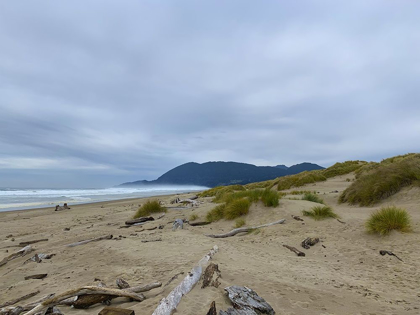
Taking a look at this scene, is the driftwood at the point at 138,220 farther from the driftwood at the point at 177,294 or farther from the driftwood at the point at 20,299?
the driftwood at the point at 177,294

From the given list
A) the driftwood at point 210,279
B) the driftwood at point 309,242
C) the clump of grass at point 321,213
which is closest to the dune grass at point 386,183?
the clump of grass at point 321,213

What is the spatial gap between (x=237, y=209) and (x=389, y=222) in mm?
5293

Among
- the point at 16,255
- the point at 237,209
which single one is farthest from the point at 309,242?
the point at 16,255

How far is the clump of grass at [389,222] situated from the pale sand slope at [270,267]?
20cm

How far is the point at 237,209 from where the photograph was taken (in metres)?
10.4

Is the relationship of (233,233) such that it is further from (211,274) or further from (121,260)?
(211,274)

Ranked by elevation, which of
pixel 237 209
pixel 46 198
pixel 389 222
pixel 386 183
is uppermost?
pixel 46 198

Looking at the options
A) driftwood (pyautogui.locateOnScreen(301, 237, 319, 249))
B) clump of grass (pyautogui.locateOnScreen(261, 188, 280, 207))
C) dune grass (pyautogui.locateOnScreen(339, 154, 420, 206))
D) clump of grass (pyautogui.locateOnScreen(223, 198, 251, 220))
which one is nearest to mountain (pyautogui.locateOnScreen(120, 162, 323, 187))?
dune grass (pyautogui.locateOnScreen(339, 154, 420, 206))

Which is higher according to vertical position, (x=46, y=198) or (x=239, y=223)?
(x=46, y=198)

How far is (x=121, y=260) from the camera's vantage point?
5.75 meters

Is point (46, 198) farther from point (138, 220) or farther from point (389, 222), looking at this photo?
point (389, 222)

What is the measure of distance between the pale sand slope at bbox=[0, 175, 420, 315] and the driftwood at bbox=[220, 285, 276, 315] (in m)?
0.15

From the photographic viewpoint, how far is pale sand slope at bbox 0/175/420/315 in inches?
133

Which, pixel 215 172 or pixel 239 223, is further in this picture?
pixel 215 172
